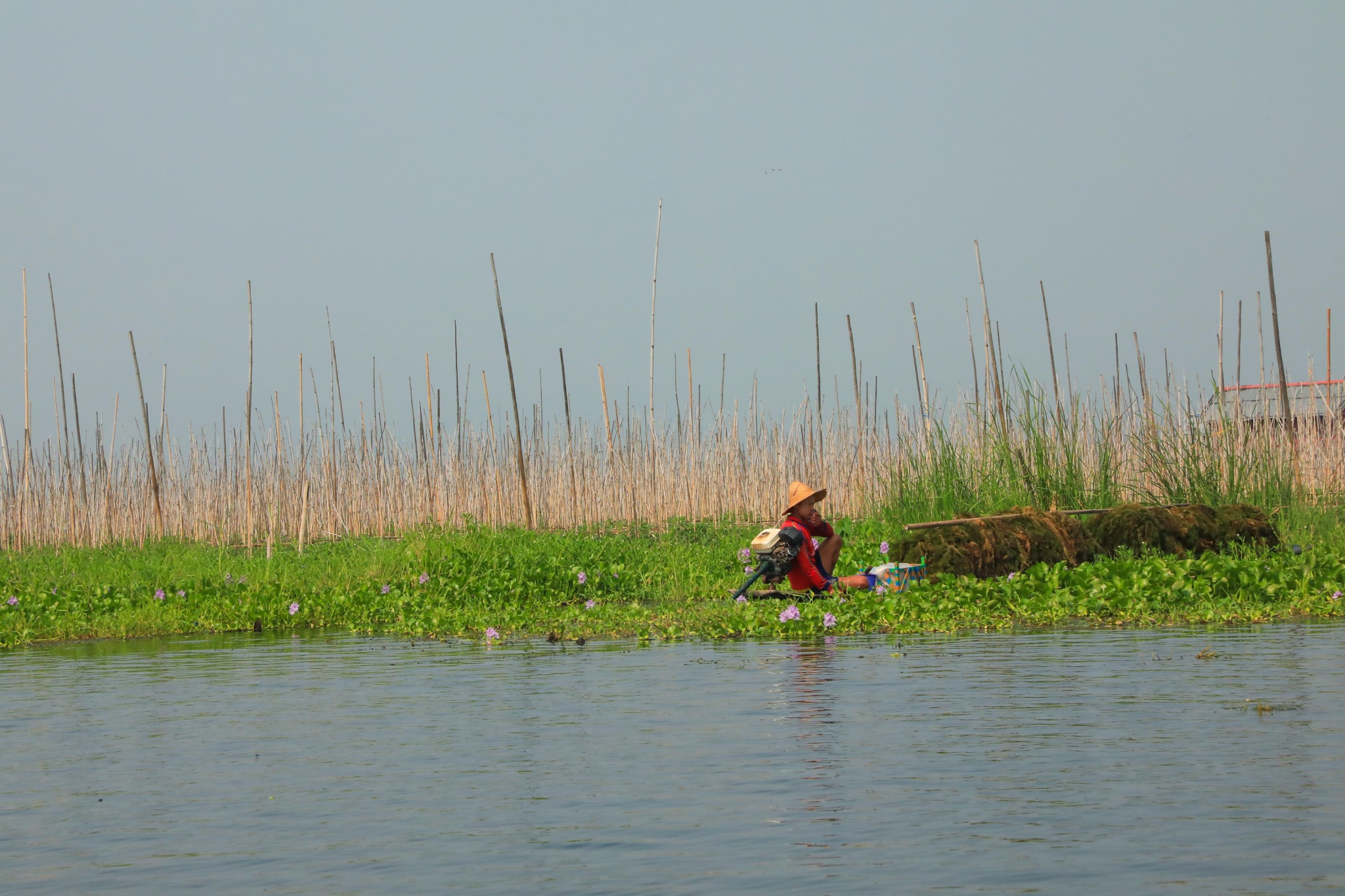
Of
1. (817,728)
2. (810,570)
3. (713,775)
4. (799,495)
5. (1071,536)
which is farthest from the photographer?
(1071,536)

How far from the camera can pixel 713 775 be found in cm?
454

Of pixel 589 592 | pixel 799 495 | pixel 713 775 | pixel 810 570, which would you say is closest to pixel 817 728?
pixel 713 775

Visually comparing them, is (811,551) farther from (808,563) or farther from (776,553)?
(776,553)

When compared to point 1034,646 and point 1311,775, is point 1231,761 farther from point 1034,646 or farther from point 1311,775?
point 1034,646

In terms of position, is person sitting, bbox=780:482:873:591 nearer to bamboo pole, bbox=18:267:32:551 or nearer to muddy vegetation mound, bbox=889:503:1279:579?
muddy vegetation mound, bbox=889:503:1279:579

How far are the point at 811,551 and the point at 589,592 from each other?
2452 mm

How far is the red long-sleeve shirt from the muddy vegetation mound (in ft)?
3.39

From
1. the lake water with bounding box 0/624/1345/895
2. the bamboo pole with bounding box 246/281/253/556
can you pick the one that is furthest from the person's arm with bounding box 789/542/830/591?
the bamboo pole with bounding box 246/281/253/556

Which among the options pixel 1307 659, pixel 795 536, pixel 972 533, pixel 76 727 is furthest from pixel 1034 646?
pixel 76 727

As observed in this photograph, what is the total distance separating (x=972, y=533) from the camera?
1050 centimetres

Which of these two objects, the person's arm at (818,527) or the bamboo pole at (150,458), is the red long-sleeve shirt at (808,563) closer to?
the person's arm at (818,527)

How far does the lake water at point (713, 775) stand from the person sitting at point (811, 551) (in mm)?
1978

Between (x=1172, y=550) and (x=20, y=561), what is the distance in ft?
36.7

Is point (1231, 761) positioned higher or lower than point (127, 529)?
lower
